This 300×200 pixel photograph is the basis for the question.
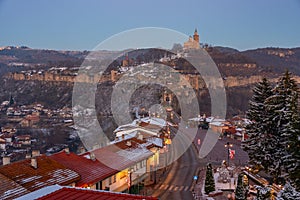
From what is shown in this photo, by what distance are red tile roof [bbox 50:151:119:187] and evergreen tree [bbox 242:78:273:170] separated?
5673 millimetres

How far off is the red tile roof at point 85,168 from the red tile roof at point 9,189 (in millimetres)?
2291

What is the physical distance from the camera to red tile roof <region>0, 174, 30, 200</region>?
8.43 meters

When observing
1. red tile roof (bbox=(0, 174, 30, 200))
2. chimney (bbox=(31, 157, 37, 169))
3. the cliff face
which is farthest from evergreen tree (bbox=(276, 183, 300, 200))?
the cliff face

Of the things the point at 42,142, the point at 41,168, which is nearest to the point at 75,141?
the point at 42,142

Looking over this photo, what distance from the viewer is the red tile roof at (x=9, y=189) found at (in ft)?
27.7

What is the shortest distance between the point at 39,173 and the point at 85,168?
207 centimetres

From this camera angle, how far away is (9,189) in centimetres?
877

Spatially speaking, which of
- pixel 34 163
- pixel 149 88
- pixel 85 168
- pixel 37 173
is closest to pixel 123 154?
pixel 85 168

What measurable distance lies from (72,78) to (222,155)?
77336 mm

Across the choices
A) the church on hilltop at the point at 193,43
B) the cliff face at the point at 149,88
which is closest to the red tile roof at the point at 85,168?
the cliff face at the point at 149,88

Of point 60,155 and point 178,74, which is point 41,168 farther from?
point 178,74

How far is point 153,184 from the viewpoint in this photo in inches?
614

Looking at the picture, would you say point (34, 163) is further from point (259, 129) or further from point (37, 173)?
point (259, 129)

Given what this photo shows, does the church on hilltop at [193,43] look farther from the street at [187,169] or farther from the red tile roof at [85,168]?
the red tile roof at [85,168]
